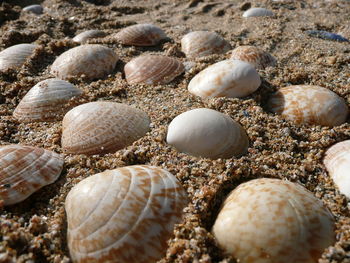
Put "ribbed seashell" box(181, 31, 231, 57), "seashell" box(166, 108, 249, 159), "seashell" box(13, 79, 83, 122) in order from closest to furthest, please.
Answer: "seashell" box(166, 108, 249, 159) < "seashell" box(13, 79, 83, 122) < "ribbed seashell" box(181, 31, 231, 57)

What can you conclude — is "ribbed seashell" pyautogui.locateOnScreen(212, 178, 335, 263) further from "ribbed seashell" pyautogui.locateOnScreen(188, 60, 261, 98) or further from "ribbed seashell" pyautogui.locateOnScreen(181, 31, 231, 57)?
"ribbed seashell" pyautogui.locateOnScreen(181, 31, 231, 57)

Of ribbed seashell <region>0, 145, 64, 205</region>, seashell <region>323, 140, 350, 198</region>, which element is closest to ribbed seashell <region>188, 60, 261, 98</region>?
seashell <region>323, 140, 350, 198</region>

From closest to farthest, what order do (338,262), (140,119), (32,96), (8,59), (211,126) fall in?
(338,262) → (211,126) → (140,119) → (32,96) → (8,59)

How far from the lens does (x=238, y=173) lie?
6.14ft

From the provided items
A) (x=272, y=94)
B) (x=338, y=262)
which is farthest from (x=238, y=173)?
(x=272, y=94)

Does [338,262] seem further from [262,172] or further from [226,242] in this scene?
[262,172]

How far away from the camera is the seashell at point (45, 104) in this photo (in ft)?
8.40

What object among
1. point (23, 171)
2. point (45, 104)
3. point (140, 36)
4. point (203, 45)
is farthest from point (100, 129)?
point (140, 36)

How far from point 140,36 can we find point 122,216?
2990 millimetres

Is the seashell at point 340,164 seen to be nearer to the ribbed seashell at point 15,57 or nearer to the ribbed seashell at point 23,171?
the ribbed seashell at point 23,171

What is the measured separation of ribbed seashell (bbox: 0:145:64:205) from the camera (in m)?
1.73

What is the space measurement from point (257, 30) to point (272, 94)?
2.14 meters

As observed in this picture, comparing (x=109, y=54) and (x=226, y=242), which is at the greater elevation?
(x=109, y=54)

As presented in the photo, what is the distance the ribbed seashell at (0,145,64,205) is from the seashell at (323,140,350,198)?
174 cm
